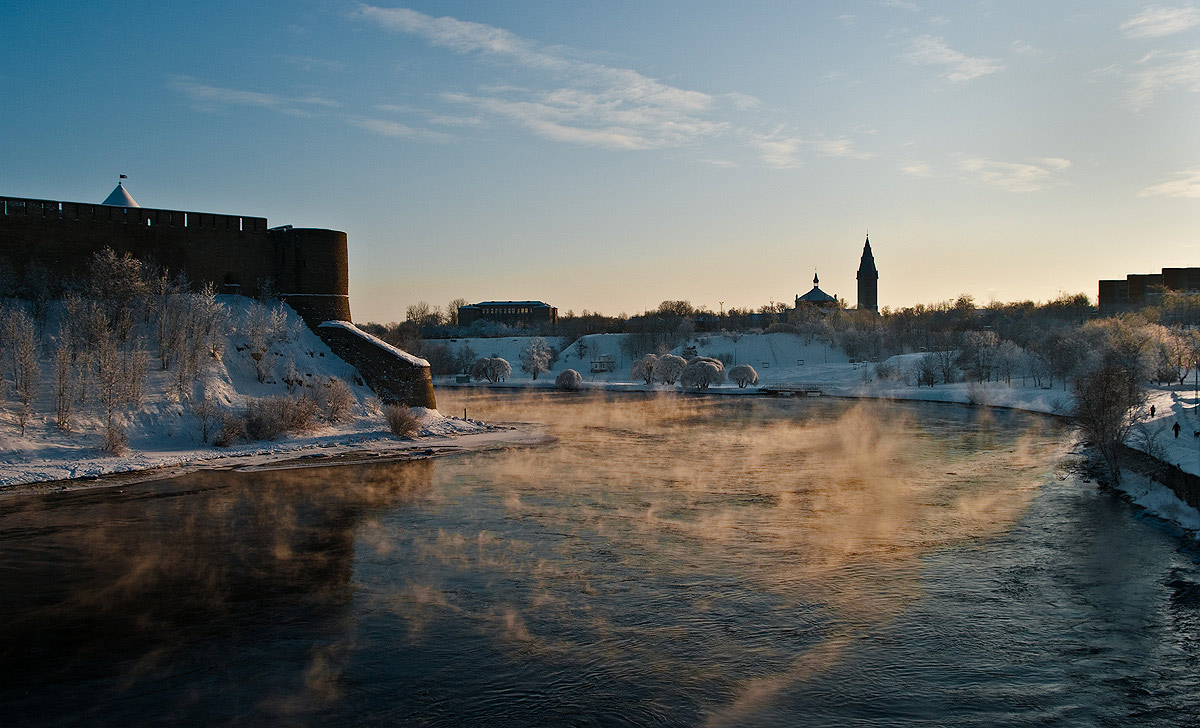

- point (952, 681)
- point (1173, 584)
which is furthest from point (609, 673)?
point (1173, 584)

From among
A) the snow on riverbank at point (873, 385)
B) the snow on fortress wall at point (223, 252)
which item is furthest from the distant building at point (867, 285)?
the snow on fortress wall at point (223, 252)

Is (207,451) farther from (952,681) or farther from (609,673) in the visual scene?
(952,681)

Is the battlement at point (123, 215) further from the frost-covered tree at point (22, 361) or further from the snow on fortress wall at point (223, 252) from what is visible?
the frost-covered tree at point (22, 361)

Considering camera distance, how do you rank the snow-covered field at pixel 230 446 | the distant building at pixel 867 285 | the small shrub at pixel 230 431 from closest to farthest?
the snow-covered field at pixel 230 446
the small shrub at pixel 230 431
the distant building at pixel 867 285

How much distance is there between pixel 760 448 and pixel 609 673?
17.1 m

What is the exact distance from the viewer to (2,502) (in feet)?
50.9

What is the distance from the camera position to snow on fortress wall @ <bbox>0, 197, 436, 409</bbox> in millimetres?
23730

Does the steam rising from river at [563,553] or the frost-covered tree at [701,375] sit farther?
the frost-covered tree at [701,375]

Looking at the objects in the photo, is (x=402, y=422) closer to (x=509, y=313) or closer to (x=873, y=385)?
(x=873, y=385)

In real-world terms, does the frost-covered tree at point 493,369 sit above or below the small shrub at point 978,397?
above

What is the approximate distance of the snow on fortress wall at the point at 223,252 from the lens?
23730 mm

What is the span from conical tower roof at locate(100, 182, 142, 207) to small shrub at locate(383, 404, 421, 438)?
11.8m

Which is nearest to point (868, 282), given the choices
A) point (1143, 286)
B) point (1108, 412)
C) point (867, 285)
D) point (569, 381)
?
point (867, 285)

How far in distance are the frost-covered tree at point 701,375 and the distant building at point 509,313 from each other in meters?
75.4
